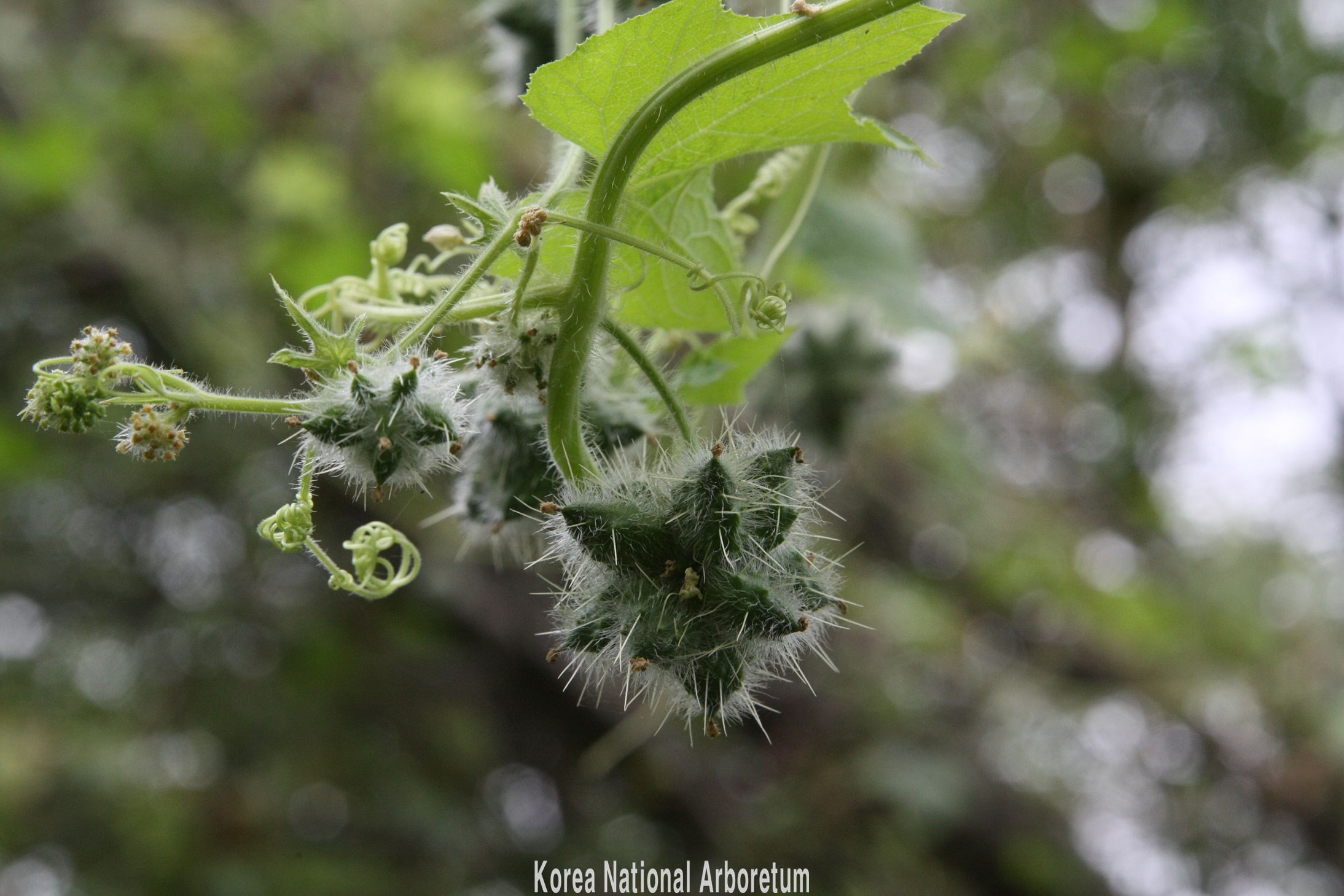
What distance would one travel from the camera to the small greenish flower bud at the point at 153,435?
3.51 ft

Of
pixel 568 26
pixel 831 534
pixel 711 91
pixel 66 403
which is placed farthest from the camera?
pixel 831 534

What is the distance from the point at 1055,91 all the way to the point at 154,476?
5391 mm

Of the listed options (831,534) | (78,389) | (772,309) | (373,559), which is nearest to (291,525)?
(373,559)

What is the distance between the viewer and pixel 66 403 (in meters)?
1.04

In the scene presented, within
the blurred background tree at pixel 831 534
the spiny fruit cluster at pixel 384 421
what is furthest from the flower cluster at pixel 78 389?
the blurred background tree at pixel 831 534

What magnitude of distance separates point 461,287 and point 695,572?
412 millimetres

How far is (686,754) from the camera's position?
5.23m

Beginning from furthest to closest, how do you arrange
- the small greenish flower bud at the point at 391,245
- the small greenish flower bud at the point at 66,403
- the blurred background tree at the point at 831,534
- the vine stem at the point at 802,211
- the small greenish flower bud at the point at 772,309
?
the blurred background tree at the point at 831,534, the vine stem at the point at 802,211, the small greenish flower bud at the point at 391,245, the small greenish flower bud at the point at 772,309, the small greenish flower bud at the point at 66,403

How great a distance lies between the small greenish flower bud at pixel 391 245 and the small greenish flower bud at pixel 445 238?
37 mm

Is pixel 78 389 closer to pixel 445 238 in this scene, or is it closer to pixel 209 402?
pixel 209 402

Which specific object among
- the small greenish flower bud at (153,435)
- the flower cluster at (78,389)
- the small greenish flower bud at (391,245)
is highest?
the flower cluster at (78,389)

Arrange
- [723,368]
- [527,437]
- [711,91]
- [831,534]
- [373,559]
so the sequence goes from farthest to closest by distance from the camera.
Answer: [831,534]
[723,368]
[527,437]
[373,559]
[711,91]

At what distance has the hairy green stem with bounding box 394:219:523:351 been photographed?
112 centimetres

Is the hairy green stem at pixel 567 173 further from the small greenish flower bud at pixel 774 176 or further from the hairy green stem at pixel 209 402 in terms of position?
the small greenish flower bud at pixel 774 176
